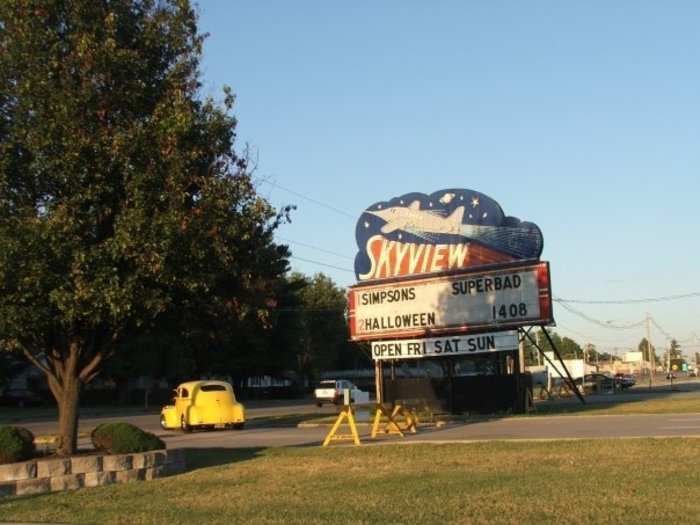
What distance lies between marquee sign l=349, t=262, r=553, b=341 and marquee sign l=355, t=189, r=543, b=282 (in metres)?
0.54

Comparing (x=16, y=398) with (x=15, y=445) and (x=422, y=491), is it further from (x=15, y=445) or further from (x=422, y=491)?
(x=422, y=491)

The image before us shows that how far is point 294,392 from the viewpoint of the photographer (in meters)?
76.0

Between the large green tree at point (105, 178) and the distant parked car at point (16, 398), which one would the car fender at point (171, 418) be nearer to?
the large green tree at point (105, 178)

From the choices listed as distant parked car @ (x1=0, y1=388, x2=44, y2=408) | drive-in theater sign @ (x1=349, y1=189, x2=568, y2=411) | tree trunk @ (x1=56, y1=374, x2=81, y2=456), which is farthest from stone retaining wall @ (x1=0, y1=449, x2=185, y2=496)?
distant parked car @ (x1=0, y1=388, x2=44, y2=408)

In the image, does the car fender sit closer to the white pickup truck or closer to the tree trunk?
the tree trunk

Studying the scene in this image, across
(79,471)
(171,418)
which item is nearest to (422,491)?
(79,471)

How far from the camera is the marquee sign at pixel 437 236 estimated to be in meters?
32.3

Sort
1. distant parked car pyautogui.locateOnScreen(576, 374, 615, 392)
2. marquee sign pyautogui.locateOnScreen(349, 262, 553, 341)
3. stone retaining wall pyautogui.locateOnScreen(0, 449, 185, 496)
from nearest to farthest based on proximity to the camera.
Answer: stone retaining wall pyautogui.locateOnScreen(0, 449, 185, 496) → marquee sign pyautogui.locateOnScreen(349, 262, 553, 341) → distant parked car pyautogui.locateOnScreen(576, 374, 615, 392)

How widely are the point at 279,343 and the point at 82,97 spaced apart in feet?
184

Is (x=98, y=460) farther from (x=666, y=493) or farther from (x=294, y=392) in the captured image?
(x=294, y=392)

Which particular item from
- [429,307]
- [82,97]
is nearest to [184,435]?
[429,307]

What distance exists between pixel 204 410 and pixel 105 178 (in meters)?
17.6

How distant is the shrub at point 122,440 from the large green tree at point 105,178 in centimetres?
55

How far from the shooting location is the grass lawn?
31.6 ft
